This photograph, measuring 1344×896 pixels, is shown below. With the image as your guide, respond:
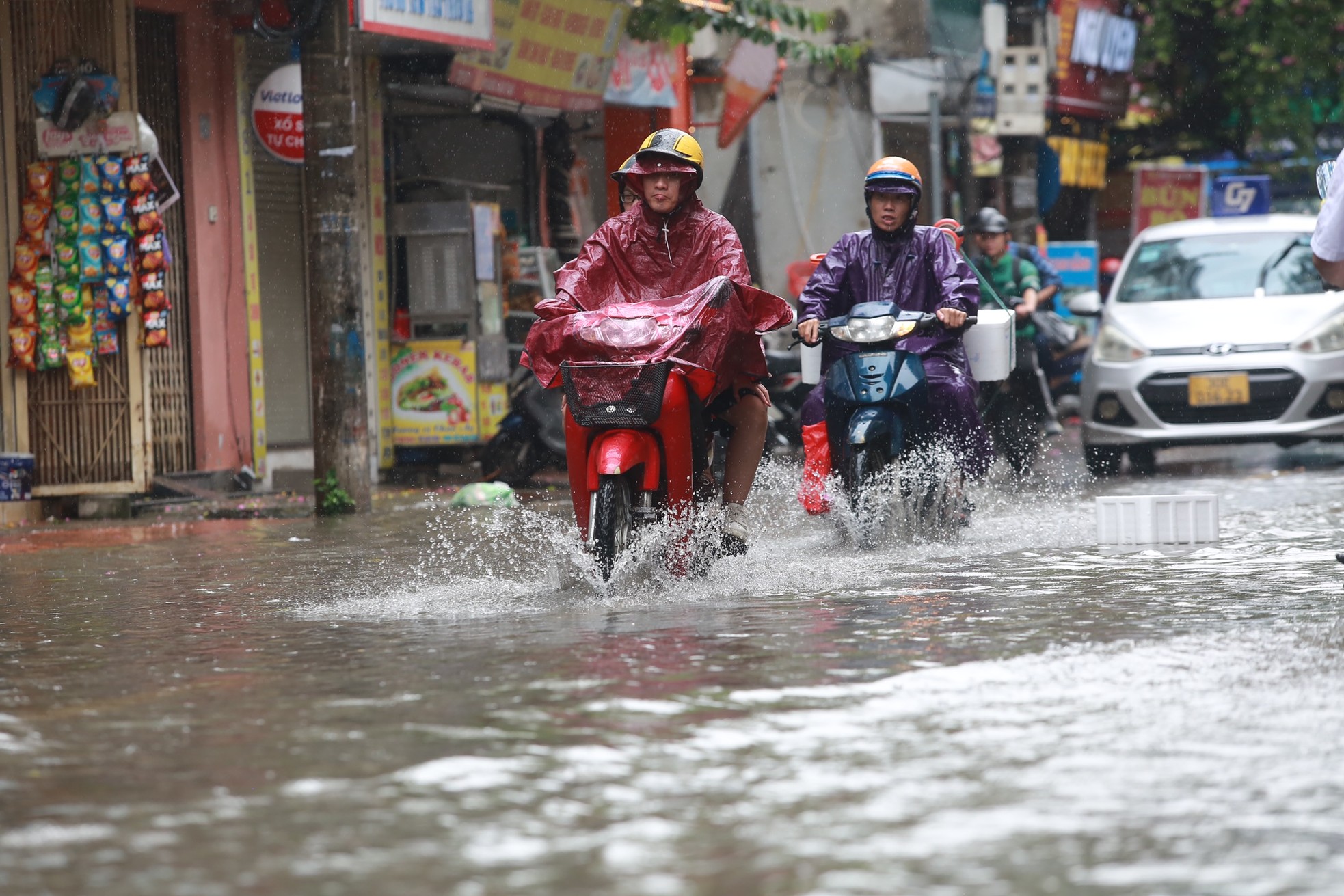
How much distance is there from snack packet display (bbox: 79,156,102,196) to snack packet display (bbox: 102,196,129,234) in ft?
0.35

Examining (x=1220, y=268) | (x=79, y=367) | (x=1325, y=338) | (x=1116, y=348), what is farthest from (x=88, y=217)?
(x=1325, y=338)

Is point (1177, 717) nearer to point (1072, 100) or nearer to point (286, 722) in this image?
point (286, 722)

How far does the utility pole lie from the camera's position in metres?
12.6

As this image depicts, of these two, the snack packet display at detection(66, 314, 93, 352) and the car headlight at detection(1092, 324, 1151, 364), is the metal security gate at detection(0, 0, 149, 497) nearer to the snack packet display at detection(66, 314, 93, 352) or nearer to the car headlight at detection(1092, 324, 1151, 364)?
the snack packet display at detection(66, 314, 93, 352)

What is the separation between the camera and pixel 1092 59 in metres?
32.1

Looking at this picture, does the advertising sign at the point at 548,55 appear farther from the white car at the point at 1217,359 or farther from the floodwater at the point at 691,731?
the floodwater at the point at 691,731

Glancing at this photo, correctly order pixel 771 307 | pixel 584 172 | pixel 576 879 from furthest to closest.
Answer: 1. pixel 584 172
2. pixel 771 307
3. pixel 576 879

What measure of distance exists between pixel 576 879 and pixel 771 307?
15.9 feet

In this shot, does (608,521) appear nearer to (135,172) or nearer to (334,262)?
(334,262)

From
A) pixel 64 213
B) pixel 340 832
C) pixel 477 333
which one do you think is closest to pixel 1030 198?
pixel 477 333

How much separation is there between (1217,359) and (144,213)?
7.19 m

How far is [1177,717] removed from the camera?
481 centimetres

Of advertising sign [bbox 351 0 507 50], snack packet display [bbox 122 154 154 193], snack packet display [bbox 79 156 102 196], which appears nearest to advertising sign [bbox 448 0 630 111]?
advertising sign [bbox 351 0 507 50]

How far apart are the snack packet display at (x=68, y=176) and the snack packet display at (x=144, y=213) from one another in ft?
1.21
